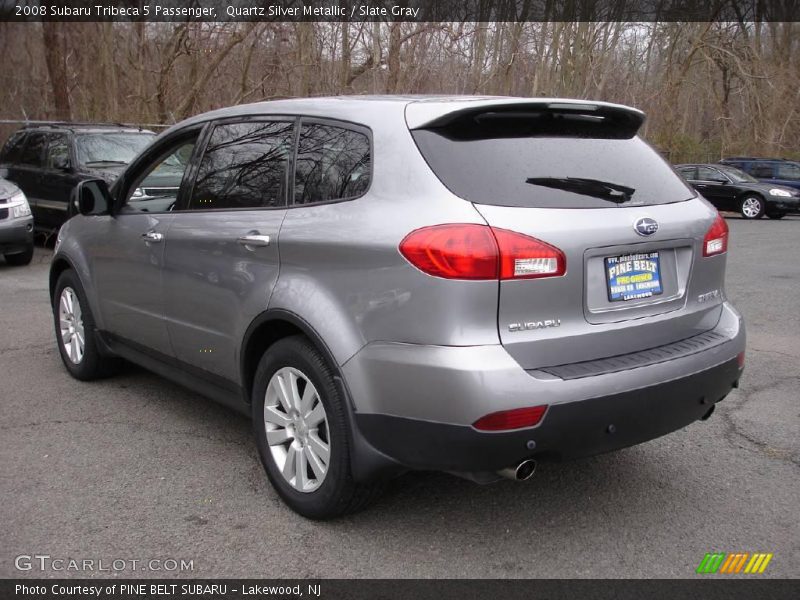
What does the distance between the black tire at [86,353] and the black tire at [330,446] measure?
2.18 metres

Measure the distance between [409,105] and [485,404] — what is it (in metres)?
1.30

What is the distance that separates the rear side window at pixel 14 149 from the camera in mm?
12906

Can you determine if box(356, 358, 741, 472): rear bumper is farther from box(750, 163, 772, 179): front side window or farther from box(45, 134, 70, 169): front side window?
box(750, 163, 772, 179): front side window

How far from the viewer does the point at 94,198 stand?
15.9 feet

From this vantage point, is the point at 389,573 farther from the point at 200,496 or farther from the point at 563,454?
the point at 200,496

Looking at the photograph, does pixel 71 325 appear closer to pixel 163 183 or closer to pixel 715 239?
pixel 163 183

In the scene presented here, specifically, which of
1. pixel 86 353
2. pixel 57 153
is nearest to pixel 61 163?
pixel 57 153

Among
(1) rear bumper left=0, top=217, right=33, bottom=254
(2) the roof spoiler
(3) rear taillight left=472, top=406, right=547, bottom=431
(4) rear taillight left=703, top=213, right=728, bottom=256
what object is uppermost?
(2) the roof spoiler

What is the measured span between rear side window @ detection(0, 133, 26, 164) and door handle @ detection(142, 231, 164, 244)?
982 cm

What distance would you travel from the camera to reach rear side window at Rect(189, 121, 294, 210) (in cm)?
371

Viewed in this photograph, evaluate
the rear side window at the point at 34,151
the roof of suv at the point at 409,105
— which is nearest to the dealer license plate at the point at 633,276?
the roof of suv at the point at 409,105

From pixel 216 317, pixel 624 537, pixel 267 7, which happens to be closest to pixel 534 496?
pixel 624 537

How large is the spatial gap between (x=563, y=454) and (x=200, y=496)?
69.6 inches

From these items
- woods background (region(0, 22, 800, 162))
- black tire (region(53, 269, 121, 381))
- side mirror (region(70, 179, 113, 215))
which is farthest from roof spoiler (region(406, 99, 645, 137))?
woods background (region(0, 22, 800, 162))
